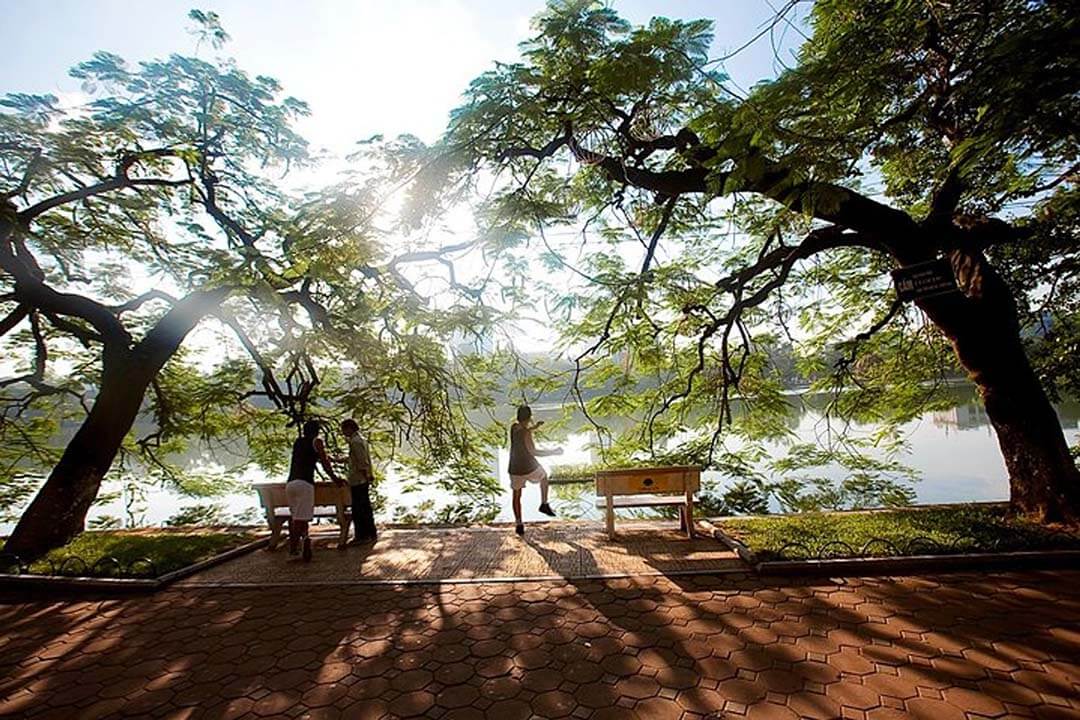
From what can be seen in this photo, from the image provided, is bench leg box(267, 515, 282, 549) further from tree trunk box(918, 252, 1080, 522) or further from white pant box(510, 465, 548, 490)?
tree trunk box(918, 252, 1080, 522)

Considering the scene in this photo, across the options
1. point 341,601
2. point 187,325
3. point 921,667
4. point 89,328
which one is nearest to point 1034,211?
point 921,667

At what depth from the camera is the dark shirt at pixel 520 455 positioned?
650 cm

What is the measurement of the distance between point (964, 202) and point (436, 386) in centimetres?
861

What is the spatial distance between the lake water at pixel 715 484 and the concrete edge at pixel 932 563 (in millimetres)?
3834

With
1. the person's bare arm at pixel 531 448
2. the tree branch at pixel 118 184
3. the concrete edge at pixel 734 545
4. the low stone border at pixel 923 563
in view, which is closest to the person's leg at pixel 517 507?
the person's bare arm at pixel 531 448

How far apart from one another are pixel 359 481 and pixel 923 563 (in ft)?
20.9

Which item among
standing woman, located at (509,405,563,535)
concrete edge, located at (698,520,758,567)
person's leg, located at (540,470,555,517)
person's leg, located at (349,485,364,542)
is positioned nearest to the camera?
concrete edge, located at (698,520,758,567)

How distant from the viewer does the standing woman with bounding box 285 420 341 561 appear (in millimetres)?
5672

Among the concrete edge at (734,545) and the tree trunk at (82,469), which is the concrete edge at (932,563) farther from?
the tree trunk at (82,469)

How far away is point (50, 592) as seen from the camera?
487cm

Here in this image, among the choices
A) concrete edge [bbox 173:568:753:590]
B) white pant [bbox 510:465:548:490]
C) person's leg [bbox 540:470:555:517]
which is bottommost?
concrete edge [bbox 173:568:753:590]

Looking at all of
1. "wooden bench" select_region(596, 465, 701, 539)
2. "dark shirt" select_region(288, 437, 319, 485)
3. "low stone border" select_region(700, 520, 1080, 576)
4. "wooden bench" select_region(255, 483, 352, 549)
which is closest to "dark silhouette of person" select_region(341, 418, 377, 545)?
"wooden bench" select_region(255, 483, 352, 549)

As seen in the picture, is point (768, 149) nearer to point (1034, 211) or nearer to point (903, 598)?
point (903, 598)

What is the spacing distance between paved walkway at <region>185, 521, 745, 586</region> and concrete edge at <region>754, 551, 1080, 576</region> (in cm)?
66
